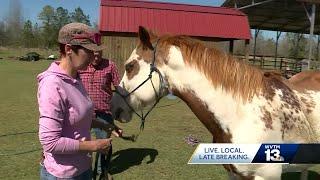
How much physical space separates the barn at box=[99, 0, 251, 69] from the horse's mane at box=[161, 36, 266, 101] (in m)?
14.6

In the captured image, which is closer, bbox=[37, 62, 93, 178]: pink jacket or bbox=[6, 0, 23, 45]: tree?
bbox=[37, 62, 93, 178]: pink jacket

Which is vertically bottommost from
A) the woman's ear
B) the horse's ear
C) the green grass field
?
the green grass field

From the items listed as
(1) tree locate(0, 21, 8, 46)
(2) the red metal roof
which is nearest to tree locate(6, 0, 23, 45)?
(1) tree locate(0, 21, 8, 46)

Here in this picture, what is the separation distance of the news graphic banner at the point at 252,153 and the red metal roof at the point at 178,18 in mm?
15673

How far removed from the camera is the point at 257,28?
104ft

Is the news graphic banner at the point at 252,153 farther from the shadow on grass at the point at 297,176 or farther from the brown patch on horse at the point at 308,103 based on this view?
the shadow on grass at the point at 297,176

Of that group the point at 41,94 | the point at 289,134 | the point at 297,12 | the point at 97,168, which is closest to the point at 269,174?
the point at 289,134

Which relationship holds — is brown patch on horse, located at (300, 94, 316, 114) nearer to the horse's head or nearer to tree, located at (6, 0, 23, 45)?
the horse's head

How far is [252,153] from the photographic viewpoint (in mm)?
2752

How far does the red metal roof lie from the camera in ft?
61.3

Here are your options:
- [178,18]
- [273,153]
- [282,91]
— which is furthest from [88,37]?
[178,18]

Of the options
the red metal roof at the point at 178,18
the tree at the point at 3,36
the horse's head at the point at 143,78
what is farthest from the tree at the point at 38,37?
the horse's head at the point at 143,78

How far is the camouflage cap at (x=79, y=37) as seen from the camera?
2.33 metres

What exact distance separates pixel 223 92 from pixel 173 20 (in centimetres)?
1690
